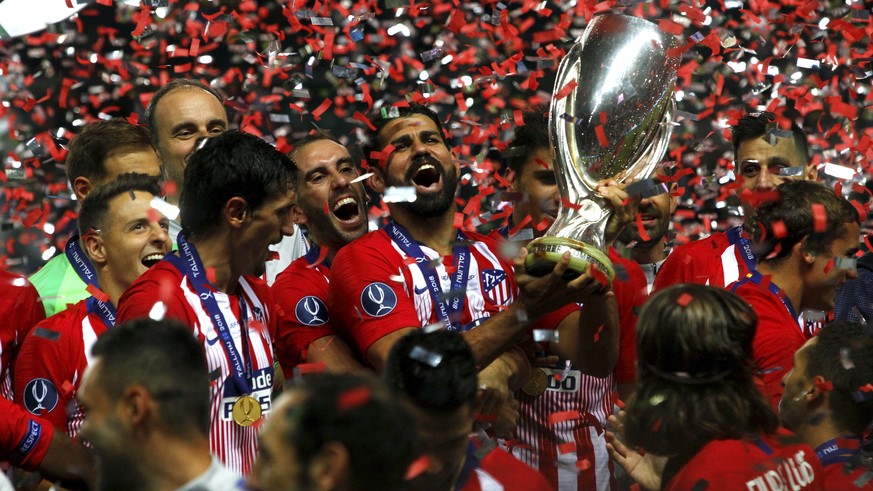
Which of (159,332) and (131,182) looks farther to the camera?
(131,182)

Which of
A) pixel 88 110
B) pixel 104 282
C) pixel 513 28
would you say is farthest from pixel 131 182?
pixel 513 28

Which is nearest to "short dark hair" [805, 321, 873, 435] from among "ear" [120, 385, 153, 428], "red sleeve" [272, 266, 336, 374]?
"red sleeve" [272, 266, 336, 374]

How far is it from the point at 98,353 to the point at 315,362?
136 centimetres

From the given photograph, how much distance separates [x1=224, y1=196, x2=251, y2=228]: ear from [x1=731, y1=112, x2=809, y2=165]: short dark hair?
8.48ft

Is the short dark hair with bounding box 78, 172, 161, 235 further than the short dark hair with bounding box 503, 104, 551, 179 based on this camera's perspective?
No

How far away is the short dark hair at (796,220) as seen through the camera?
4.58m

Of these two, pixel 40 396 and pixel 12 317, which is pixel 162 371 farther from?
pixel 12 317

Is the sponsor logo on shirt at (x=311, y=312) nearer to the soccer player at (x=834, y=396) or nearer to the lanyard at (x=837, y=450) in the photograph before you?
the soccer player at (x=834, y=396)

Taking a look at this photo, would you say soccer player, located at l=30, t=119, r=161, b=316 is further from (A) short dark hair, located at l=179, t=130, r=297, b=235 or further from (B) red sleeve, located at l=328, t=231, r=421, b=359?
(B) red sleeve, located at l=328, t=231, r=421, b=359

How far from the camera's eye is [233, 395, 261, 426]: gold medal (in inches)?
145

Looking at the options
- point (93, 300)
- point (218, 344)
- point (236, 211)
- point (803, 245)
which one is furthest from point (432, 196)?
point (803, 245)

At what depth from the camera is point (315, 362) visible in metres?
4.12

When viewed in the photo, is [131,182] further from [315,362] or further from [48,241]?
[48,241]

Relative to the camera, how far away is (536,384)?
14.3ft
